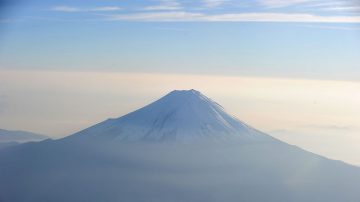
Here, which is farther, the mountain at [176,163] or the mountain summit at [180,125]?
the mountain summit at [180,125]

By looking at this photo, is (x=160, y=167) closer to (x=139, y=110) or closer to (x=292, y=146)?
(x=139, y=110)

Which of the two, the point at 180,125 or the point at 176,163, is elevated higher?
the point at 180,125

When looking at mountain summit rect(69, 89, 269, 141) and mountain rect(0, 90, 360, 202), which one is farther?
mountain summit rect(69, 89, 269, 141)

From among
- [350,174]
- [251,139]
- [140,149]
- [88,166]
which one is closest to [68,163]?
[88,166]
